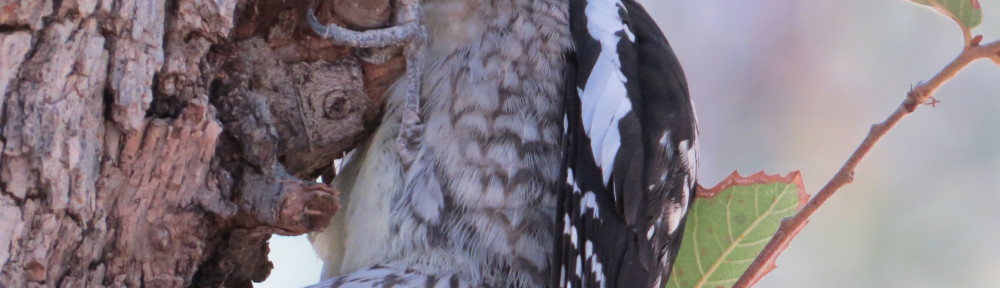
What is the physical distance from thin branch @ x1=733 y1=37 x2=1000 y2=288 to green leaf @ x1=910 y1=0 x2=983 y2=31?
3.3 inches

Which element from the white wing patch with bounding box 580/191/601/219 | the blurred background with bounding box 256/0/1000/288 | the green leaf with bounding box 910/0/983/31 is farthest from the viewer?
the blurred background with bounding box 256/0/1000/288

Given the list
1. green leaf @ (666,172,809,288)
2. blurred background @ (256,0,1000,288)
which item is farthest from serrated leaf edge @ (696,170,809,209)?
blurred background @ (256,0,1000,288)

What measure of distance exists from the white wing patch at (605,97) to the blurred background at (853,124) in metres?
1.40

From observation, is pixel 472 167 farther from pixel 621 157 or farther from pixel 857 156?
pixel 857 156

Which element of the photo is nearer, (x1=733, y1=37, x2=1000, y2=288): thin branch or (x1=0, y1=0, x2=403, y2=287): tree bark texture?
(x1=0, y1=0, x2=403, y2=287): tree bark texture

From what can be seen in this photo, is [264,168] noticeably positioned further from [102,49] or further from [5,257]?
[5,257]

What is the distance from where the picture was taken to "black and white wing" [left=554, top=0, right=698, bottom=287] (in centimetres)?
209

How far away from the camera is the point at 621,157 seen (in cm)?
215

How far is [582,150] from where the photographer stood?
2.13m

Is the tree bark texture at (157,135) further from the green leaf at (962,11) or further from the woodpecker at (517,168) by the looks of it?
the green leaf at (962,11)

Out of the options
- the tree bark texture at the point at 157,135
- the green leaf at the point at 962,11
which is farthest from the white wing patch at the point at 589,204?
the green leaf at the point at 962,11

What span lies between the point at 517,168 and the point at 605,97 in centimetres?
23

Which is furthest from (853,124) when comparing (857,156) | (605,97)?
(857,156)

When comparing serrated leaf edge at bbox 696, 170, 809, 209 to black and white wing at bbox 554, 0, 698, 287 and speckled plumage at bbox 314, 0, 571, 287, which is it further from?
speckled plumage at bbox 314, 0, 571, 287
